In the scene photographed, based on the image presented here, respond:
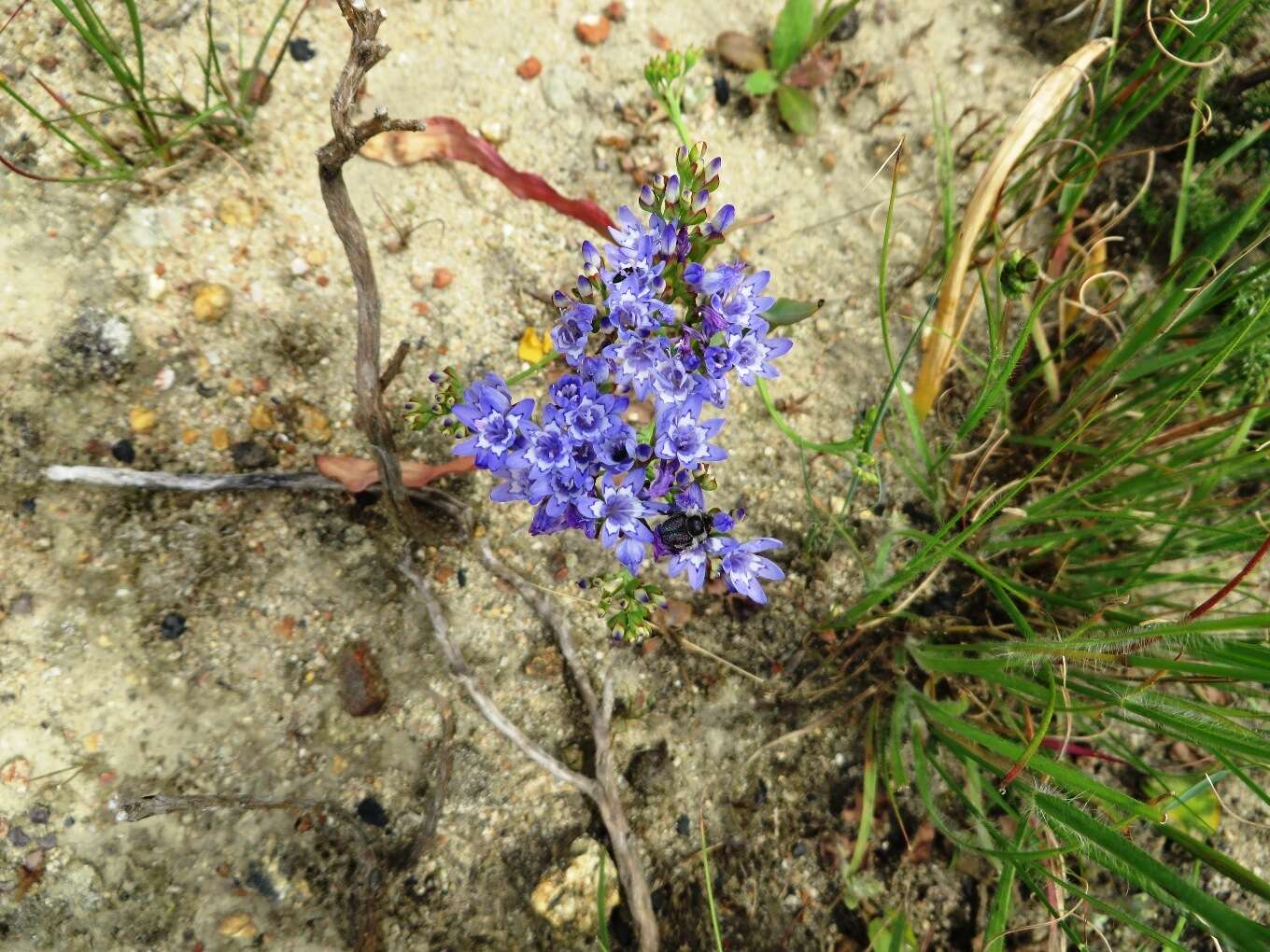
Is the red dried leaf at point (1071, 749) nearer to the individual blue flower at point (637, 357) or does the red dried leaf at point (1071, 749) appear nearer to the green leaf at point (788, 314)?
the green leaf at point (788, 314)

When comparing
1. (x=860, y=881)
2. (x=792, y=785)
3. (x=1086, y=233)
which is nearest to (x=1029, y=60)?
(x=1086, y=233)

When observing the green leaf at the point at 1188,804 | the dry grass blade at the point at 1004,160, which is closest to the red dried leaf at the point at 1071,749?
the green leaf at the point at 1188,804

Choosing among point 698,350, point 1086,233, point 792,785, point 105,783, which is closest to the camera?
point 698,350

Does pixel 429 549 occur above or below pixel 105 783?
above

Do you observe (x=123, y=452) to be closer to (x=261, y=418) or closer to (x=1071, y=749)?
(x=261, y=418)

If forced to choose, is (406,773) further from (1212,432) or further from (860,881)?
(1212,432)

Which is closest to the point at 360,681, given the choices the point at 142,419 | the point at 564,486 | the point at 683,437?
the point at 142,419

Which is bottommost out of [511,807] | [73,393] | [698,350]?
[511,807]

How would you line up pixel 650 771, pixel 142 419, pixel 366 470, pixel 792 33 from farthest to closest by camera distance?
pixel 792 33
pixel 650 771
pixel 142 419
pixel 366 470
